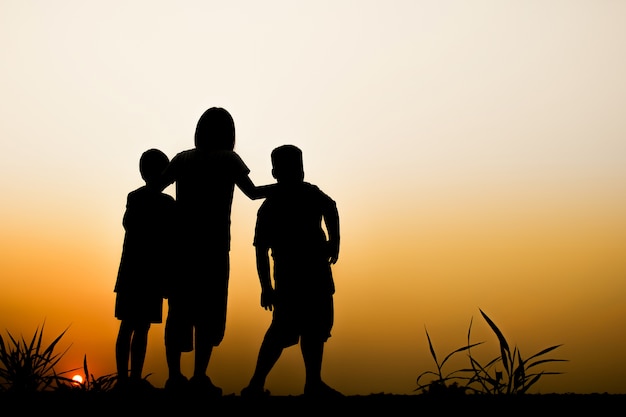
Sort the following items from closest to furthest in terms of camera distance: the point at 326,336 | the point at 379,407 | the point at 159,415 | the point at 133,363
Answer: the point at 159,415
the point at 379,407
the point at 326,336
the point at 133,363

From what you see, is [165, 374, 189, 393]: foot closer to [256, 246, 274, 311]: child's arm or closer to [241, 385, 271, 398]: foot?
[241, 385, 271, 398]: foot

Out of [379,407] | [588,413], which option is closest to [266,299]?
[379,407]

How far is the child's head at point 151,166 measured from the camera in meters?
4.90

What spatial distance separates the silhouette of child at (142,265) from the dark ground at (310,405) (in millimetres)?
597

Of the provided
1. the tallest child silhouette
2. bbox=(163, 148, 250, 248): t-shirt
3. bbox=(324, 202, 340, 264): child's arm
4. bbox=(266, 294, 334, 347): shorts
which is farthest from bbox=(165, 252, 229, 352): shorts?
bbox=(324, 202, 340, 264): child's arm

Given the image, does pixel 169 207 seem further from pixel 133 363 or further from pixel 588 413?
pixel 588 413

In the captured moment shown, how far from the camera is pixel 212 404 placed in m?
3.78

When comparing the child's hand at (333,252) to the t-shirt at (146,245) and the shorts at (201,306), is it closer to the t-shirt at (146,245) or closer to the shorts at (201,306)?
the shorts at (201,306)

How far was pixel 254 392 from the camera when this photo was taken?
4.27 m

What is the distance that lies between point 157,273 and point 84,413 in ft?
5.00

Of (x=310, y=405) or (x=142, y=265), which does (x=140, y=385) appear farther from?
(x=310, y=405)

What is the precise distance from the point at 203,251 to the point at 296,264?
2.12ft

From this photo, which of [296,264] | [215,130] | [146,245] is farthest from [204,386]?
[215,130]

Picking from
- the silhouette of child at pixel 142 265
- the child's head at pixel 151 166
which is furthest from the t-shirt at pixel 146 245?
the child's head at pixel 151 166
